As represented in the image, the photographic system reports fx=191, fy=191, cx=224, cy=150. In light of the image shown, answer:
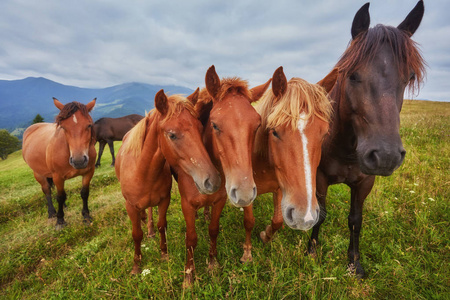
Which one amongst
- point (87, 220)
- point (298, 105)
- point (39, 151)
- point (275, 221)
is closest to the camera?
point (298, 105)

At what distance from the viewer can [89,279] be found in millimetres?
3107

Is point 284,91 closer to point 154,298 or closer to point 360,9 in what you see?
point 360,9

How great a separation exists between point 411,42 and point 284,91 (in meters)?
1.51

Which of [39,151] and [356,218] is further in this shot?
[39,151]

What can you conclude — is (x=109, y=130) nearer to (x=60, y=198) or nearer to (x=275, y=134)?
(x=60, y=198)

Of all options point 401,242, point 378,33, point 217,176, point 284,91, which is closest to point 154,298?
point 217,176

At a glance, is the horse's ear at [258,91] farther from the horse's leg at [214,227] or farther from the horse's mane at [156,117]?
the horse's leg at [214,227]

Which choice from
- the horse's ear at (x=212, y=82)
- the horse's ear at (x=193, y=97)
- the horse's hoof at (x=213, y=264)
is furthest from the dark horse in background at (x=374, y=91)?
the horse's hoof at (x=213, y=264)

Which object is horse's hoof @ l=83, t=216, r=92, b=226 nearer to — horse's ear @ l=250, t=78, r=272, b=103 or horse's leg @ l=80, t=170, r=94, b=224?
horse's leg @ l=80, t=170, r=94, b=224

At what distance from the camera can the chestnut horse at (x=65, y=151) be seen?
4434mm

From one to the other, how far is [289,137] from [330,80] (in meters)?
1.02

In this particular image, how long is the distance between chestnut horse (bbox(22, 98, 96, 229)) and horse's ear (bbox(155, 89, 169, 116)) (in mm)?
3073

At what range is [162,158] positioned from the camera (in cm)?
277

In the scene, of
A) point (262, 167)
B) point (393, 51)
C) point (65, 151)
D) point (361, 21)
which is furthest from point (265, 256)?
point (65, 151)
